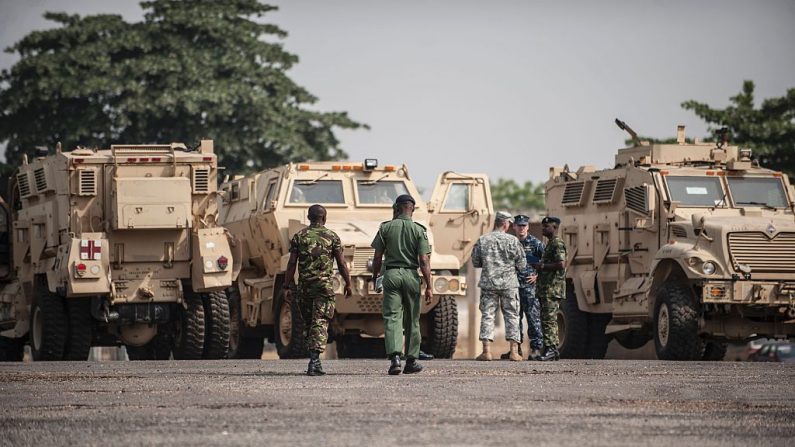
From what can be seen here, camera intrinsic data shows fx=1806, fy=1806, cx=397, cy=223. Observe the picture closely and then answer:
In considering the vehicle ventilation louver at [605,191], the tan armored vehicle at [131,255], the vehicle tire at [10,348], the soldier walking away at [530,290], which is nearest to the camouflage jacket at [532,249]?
the soldier walking away at [530,290]

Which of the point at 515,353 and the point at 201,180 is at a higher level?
the point at 201,180

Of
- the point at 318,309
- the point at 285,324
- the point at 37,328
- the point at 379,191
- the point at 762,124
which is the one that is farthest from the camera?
the point at 762,124

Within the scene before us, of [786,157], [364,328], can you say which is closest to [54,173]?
[364,328]

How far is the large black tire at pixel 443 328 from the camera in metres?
24.2

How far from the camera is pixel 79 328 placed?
76.9 feet

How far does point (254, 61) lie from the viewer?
155 ft

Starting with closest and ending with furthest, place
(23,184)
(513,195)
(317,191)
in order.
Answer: (23,184) < (317,191) < (513,195)

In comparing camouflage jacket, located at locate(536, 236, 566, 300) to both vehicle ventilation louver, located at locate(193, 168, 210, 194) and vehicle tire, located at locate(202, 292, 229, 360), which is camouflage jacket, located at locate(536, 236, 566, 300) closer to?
vehicle tire, located at locate(202, 292, 229, 360)

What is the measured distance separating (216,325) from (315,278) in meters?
6.65

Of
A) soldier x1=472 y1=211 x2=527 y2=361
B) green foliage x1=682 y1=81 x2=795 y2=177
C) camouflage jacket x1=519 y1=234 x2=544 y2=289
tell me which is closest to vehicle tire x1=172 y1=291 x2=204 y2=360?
soldier x1=472 y1=211 x2=527 y2=361

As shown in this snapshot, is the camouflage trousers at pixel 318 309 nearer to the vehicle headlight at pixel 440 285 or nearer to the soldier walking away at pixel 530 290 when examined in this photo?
the soldier walking away at pixel 530 290

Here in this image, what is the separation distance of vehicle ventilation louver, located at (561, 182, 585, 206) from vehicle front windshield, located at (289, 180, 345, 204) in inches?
137

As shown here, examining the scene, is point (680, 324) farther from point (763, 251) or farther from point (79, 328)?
point (79, 328)

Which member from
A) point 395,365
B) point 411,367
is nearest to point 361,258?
point 411,367
